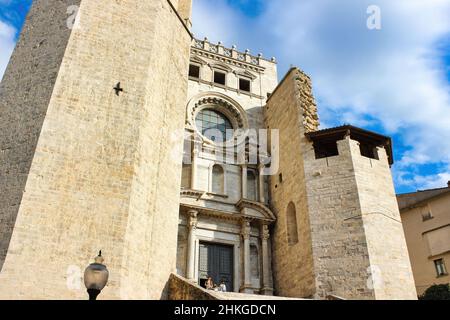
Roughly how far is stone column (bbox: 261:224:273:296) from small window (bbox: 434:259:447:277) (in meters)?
9.05

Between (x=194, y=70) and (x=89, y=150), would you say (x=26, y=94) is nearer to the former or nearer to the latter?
(x=89, y=150)

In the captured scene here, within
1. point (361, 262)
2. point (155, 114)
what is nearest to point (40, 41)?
point (155, 114)

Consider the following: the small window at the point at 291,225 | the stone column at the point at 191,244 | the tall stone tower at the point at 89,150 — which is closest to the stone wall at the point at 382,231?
the small window at the point at 291,225

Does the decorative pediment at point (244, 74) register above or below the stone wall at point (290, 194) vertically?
above

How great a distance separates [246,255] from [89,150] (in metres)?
6.78

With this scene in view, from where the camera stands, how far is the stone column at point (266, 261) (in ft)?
44.8

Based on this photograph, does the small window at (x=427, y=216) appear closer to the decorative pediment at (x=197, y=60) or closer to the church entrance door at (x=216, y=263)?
the church entrance door at (x=216, y=263)

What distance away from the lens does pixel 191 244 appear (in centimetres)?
1345

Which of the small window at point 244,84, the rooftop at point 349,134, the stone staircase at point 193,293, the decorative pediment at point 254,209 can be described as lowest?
the stone staircase at point 193,293

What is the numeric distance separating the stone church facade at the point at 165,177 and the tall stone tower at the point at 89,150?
36 millimetres
